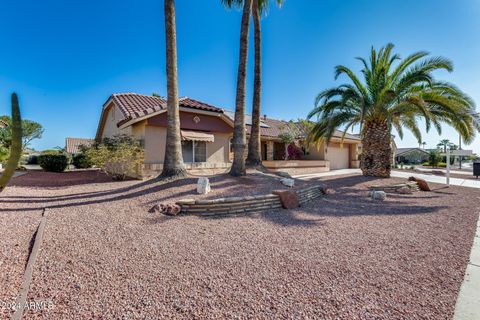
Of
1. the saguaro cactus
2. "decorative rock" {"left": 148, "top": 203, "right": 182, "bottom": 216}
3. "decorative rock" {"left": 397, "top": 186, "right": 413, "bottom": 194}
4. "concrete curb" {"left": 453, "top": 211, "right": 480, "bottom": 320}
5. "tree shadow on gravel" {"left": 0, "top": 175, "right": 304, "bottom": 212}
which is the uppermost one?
the saguaro cactus

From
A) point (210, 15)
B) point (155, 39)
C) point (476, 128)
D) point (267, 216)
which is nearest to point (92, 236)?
point (267, 216)

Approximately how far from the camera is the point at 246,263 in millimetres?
4402

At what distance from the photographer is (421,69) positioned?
14094 millimetres

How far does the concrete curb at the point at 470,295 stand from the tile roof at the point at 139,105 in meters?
16.3

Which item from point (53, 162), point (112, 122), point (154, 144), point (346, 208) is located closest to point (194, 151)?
point (154, 144)

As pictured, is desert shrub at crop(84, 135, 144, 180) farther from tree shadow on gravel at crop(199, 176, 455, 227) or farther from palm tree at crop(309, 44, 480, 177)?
palm tree at crop(309, 44, 480, 177)

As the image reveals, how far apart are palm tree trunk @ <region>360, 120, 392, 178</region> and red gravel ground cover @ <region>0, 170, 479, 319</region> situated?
8.45 meters

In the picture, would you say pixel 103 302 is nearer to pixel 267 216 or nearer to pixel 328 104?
pixel 267 216

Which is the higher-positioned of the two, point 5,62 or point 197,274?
point 5,62

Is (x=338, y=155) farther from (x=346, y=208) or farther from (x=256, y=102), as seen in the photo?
(x=346, y=208)

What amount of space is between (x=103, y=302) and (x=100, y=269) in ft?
3.33

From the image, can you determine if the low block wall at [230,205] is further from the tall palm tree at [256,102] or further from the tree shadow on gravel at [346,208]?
the tall palm tree at [256,102]

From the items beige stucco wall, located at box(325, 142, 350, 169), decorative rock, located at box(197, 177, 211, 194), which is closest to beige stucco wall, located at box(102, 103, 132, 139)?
decorative rock, located at box(197, 177, 211, 194)

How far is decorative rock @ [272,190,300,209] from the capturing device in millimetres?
9086
